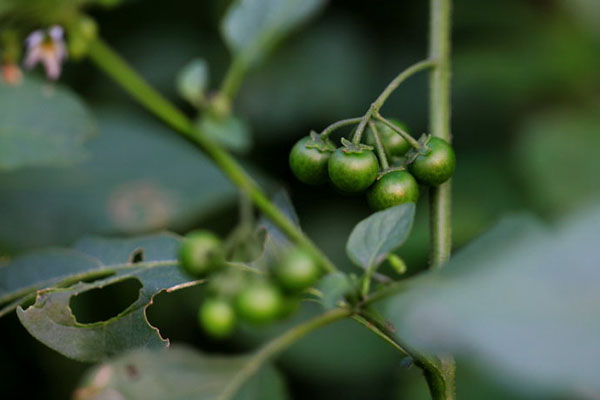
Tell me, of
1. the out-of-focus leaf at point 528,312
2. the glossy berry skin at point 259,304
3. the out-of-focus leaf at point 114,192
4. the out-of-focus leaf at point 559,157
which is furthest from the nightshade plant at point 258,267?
the out-of-focus leaf at point 559,157

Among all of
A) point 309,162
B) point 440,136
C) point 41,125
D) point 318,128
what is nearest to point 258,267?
point 309,162

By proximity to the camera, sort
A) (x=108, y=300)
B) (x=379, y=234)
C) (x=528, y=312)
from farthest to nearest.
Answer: (x=108, y=300) → (x=379, y=234) → (x=528, y=312)

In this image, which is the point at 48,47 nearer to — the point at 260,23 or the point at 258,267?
the point at 260,23

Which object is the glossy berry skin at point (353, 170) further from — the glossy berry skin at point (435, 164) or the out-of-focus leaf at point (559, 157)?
the out-of-focus leaf at point (559, 157)

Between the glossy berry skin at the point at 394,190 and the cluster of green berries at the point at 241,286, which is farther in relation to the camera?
the glossy berry skin at the point at 394,190

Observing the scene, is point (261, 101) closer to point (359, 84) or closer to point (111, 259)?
point (359, 84)

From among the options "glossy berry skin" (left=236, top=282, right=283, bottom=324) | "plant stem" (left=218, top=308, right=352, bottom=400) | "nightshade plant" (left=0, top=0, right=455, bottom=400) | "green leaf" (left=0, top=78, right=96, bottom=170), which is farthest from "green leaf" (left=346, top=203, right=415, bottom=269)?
"green leaf" (left=0, top=78, right=96, bottom=170)
